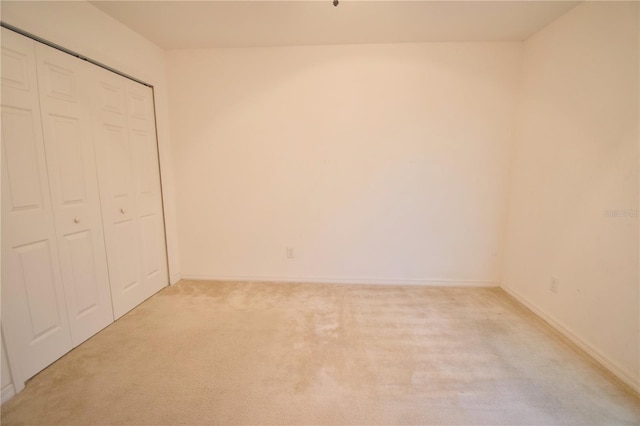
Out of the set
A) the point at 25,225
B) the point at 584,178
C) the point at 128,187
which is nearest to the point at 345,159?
the point at 584,178

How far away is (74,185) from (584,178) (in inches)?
142

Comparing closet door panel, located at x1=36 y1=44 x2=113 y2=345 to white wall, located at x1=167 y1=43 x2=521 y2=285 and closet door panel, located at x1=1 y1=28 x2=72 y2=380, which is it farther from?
white wall, located at x1=167 y1=43 x2=521 y2=285

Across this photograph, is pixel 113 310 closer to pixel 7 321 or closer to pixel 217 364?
pixel 7 321

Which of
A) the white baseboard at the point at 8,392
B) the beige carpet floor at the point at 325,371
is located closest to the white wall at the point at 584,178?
the beige carpet floor at the point at 325,371

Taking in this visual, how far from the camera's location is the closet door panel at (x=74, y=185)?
1.67m

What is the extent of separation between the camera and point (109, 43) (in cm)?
206

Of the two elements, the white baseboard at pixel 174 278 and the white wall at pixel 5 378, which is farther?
the white baseboard at pixel 174 278

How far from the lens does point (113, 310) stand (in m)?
2.17

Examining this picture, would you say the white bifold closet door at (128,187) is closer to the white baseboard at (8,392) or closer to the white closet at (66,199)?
the white closet at (66,199)

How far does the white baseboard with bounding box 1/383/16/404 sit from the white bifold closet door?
75cm

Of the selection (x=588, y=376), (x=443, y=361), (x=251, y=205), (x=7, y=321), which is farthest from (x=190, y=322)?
(x=588, y=376)

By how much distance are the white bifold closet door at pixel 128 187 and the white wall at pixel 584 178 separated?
359 cm

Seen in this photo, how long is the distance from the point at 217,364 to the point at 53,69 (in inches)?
86.0

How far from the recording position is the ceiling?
6.41 ft
